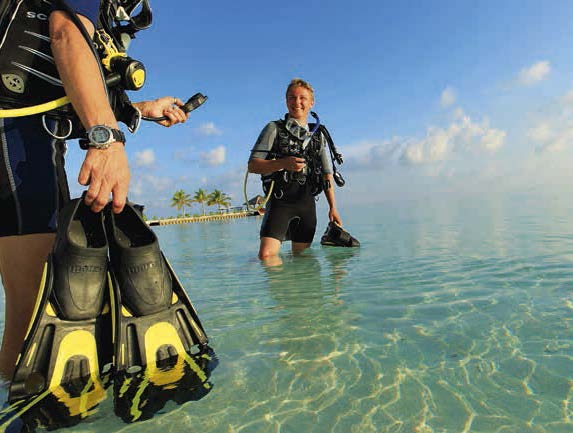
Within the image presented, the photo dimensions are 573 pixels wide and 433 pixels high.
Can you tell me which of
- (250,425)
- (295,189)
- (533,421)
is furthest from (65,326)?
(295,189)

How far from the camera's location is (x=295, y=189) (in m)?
5.86

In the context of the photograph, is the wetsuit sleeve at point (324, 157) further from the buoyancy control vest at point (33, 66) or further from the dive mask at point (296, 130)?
the buoyancy control vest at point (33, 66)

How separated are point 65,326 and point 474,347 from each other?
6.60 feet

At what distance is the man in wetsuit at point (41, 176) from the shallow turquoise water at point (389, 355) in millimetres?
704

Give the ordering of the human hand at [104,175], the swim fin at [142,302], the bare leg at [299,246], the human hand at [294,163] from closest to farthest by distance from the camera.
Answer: the human hand at [104,175], the swim fin at [142,302], the human hand at [294,163], the bare leg at [299,246]

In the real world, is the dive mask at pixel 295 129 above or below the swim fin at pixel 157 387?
above

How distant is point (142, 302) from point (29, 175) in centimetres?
78

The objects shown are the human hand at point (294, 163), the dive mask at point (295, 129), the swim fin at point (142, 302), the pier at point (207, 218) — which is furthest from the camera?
the pier at point (207, 218)

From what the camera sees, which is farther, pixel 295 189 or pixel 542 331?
pixel 295 189

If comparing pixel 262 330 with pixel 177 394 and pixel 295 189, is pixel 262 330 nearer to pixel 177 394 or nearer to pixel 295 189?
pixel 177 394

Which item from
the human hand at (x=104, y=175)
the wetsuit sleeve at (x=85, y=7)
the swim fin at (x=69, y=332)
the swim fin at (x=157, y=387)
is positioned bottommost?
the swim fin at (x=157, y=387)

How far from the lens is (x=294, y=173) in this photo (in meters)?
5.73

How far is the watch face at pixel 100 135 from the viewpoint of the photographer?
136 centimetres

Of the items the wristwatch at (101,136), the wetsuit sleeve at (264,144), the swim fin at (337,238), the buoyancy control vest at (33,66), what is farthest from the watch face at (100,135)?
the swim fin at (337,238)
